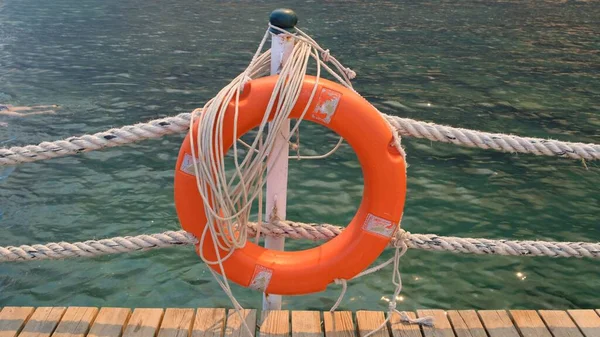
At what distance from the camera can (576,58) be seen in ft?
37.8

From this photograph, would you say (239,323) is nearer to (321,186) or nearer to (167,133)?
(167,133)

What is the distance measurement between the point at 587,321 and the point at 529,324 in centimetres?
29

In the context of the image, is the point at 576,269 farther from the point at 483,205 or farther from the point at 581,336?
the point at 581,336

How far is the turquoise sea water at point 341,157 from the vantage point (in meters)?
4.11

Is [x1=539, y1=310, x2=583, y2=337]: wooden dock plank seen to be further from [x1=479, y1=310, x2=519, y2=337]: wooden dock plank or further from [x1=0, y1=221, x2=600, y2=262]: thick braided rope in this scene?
[x1=0, y1=221, x2=600, y2=262]: thick braided rope

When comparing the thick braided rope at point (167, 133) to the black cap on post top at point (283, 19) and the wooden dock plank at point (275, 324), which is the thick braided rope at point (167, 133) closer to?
the black cap on post top at point (283, 19)

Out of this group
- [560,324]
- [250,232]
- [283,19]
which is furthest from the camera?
[560,324]

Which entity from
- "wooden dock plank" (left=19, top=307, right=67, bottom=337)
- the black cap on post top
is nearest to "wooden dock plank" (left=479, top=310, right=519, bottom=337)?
the black cap on post top

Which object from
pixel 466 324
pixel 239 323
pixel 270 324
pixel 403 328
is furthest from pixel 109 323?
pixel 466 324

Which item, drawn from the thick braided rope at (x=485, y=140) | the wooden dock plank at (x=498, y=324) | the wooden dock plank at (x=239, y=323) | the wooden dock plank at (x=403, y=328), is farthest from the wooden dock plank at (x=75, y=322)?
the wooden dock plank at (x=498, y=324)

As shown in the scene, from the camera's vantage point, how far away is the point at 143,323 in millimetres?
2555

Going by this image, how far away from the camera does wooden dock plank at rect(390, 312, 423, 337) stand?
2.54 metres

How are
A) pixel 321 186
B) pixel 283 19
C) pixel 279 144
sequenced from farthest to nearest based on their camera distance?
pixel 321 186, pixel 279 144, pixel 283 19

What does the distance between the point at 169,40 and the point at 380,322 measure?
11609 millimetres
